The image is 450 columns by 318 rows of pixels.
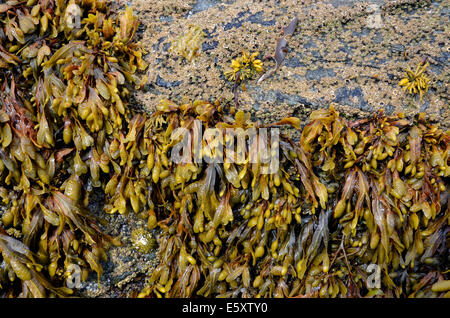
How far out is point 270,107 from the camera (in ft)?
7.29

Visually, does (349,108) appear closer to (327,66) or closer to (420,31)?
(327,66)

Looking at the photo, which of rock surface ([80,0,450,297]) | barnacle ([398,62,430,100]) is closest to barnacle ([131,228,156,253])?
rock surface ([80,0,450,297])

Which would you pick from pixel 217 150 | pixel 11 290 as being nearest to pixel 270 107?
pixel 217 150

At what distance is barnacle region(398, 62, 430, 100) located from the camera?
214 centimetres

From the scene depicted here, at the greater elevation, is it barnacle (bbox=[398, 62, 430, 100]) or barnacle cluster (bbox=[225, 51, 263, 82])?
barnacle cluster (bbox=[225, 51, 263, 82])

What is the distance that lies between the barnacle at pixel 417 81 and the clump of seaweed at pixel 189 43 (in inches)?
51.6

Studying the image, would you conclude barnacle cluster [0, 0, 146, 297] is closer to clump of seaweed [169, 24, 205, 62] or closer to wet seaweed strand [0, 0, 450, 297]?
wet seaweed strand [0, 0, 450, 297]

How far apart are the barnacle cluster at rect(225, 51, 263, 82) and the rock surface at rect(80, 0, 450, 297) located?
0.14ft

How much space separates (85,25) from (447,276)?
2.76 m

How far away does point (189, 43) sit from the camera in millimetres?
2340

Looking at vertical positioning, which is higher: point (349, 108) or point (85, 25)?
point (85, 25)

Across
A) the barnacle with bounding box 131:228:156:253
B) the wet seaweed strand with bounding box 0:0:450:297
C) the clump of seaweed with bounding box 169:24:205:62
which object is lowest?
the barnacle with bounding box 131:228:156:253

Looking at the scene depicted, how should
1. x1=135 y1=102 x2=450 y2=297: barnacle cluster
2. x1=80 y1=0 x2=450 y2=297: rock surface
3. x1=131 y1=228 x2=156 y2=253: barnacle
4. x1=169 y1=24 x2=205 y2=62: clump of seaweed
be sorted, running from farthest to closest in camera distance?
x1=131 y1=228 x2=156 y2=253: barnacle, x1=169 y1=24 x2=205 y2=62: clump of seaweed, x1=80 y1=0 x2=450 y2=297: rock surface, x1=135 y1=102 x2=450 y2=297: barnacle cluster

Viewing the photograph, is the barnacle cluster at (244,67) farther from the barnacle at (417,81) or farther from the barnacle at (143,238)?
the barnacle at (143,238)
